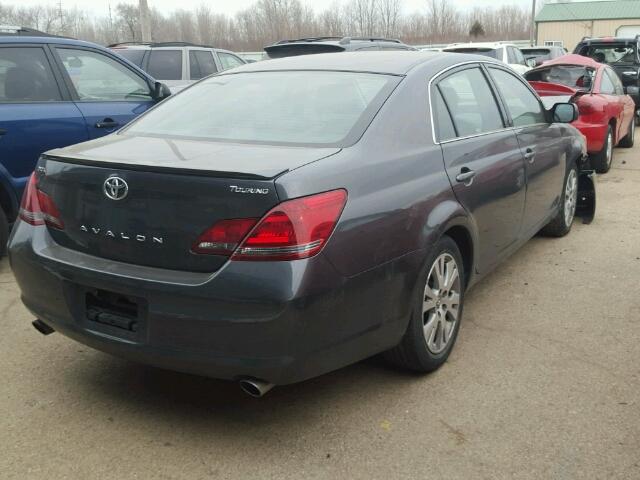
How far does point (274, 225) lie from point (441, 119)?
1484 mm

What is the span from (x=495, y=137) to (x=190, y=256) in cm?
227

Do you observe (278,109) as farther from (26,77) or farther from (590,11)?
(590,11)

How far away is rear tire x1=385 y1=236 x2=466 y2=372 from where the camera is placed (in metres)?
3.16

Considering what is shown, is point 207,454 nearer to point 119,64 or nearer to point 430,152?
point 430,152

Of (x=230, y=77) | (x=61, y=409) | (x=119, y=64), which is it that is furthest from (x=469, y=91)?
(x=119, y=64)

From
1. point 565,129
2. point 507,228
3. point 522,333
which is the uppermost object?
point 565,129

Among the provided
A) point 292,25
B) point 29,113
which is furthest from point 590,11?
point 29,113

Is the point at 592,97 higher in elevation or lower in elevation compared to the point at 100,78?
lower

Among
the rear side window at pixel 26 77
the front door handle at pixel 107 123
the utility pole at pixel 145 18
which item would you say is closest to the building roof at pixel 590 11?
the utility pole at pixel 145 18

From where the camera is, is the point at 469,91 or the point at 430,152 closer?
the point at 430,152

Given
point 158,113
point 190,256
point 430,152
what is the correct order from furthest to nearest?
point 158,113 < point 430,152 < point 190,256

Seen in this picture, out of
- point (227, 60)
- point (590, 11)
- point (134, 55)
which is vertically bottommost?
point (227, 60)

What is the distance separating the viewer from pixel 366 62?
3.73m

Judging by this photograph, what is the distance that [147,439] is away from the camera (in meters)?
2.86
